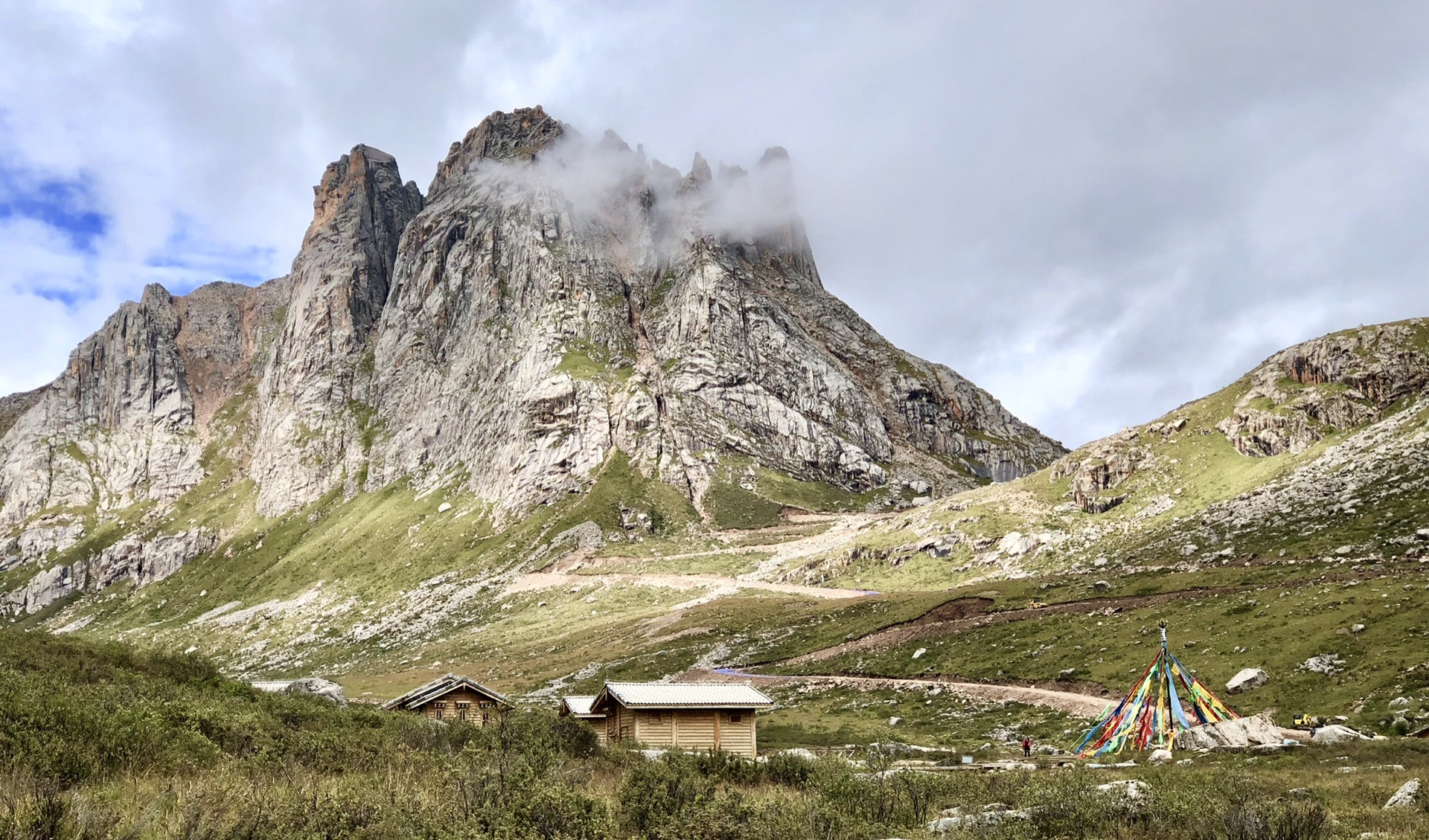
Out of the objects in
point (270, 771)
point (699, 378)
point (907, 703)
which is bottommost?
point (907, 703)

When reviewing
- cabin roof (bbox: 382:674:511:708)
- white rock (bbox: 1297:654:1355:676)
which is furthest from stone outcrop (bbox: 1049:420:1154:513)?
cabin roof (bbox: 382:674:511:708)

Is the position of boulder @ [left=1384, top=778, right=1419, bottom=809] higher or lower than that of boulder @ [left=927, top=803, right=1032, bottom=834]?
lower

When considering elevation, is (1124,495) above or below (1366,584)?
above

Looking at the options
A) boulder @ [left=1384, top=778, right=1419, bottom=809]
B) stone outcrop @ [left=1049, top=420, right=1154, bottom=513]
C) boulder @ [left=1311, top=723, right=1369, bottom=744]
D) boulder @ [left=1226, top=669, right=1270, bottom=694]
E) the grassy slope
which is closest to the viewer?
boulder @ [left=1384, top=778, right=1419, bottom=809]

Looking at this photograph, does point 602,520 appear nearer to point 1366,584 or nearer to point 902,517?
point 902,517

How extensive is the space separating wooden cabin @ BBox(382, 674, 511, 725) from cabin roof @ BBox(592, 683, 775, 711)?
9359mm

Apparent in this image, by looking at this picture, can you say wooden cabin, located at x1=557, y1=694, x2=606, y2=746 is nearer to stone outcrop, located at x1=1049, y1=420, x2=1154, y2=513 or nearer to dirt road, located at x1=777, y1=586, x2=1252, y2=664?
dirt road, located at x1=777, y1=586, x2=1252, y2=664

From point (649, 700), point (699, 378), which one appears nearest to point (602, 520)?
point (699, 378)

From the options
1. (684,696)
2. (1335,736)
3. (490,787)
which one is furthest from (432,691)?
(1335,736)

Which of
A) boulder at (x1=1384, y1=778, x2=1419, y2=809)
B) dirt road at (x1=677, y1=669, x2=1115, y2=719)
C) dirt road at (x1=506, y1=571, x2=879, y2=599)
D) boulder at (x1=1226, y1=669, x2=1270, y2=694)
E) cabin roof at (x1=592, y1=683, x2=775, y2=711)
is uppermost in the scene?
dirt road at (x1=506, y1=571, x2=879, y2=599)

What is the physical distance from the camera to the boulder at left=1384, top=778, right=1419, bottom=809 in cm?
1797

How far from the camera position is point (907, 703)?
53406mm

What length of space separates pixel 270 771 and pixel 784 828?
11786 millimetres

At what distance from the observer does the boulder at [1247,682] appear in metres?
40.9
